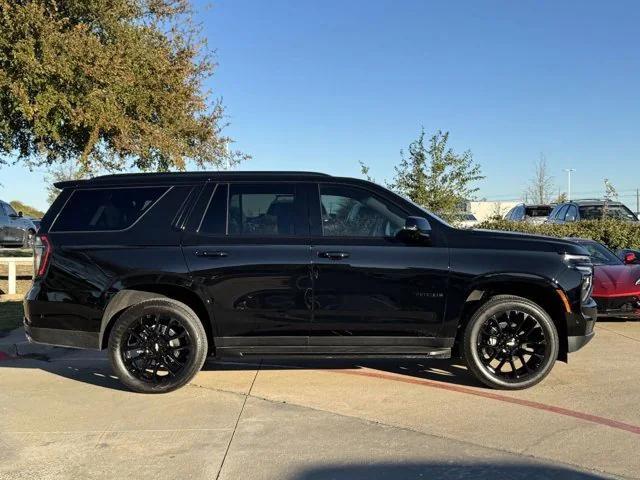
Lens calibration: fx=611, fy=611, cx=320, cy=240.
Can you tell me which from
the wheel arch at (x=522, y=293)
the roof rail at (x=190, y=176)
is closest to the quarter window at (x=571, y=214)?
the wheel arch at (x=522, y=293)

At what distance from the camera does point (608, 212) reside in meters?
15.1

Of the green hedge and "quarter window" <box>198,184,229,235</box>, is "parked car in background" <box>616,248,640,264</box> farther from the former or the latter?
"quarter window" <box>198,184,229,235</box>

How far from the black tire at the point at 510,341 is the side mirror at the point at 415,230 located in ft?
2.87

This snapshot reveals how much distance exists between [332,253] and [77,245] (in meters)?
2.36

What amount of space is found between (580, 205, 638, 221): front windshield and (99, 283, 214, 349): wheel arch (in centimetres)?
1202

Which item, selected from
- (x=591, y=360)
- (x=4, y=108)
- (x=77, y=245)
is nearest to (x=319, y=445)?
(x=77, y=245)

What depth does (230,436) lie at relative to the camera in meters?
4.63

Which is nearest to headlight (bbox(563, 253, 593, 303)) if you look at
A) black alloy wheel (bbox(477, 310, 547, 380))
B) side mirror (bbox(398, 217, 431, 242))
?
black alloy wheel (bbox(477, 310, 547, 380))

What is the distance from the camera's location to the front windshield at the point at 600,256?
9.57m

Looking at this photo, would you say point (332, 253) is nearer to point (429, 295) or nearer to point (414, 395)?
point (429, 295)

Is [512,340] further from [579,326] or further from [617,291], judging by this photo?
[617,291]

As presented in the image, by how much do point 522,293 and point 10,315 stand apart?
25.9 feet

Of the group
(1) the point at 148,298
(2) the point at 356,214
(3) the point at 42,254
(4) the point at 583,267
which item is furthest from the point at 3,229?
(4) the point at 583,267

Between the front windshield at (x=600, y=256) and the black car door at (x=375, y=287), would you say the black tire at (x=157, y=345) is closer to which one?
the black car door at (x=375, y=287)
